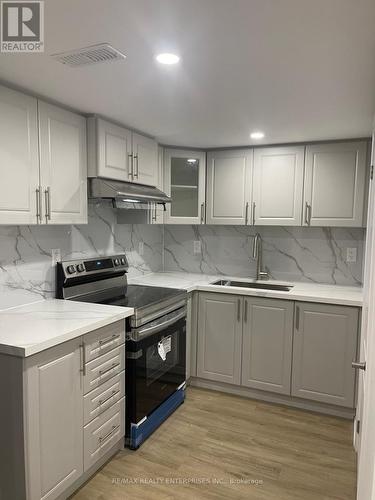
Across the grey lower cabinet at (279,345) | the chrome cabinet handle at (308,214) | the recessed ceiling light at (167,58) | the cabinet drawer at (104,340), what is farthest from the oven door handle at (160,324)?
the recessed ceiling light at (167,58)

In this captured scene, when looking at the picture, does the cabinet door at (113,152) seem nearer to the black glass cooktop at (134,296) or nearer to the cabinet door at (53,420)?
the black glass cooktop at (134,296)

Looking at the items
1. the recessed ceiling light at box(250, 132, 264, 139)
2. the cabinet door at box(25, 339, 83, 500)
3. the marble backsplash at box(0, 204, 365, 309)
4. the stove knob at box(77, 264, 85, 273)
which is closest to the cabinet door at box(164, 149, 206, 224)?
the marble backsplash at box(0, 204, 365, 309)

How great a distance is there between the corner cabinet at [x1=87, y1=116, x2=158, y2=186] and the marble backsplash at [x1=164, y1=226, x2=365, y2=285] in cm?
97

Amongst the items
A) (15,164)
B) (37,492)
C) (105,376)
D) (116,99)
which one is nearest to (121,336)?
(105,376)

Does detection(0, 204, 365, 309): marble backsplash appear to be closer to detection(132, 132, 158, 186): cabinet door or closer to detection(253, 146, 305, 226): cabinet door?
detection(253, 146, 305, 226): cabinet door

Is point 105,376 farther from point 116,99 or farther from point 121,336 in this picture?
point 116,99

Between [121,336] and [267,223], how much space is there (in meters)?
1.73

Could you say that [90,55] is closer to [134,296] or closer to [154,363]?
[134,296]

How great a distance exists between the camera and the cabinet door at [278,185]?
311 centimetres

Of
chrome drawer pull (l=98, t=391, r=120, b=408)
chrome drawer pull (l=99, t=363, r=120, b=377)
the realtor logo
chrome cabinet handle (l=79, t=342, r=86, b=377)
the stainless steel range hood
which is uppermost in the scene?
the realtor logo

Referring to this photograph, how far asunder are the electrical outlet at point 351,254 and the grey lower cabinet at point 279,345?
0.69 m

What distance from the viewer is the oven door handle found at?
229cm

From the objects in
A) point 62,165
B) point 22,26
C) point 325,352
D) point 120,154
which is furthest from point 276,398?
point 22,26

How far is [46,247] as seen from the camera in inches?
96.4
